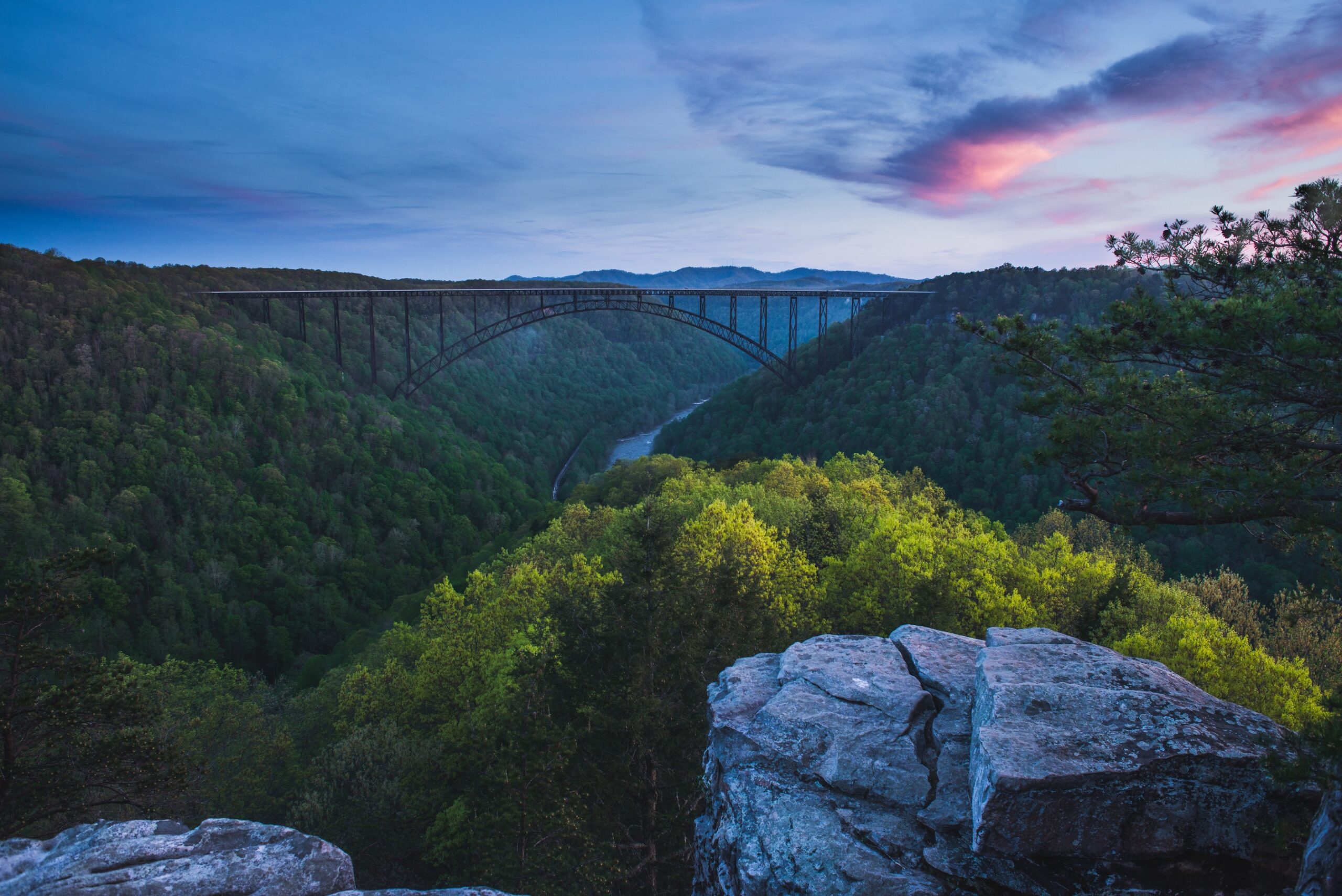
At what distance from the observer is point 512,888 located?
12.2m

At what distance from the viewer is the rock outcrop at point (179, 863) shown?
671 centimetres

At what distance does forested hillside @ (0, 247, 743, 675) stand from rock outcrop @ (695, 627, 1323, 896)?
118 ft

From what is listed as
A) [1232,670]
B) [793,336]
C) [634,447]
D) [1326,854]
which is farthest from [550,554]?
[634,447]

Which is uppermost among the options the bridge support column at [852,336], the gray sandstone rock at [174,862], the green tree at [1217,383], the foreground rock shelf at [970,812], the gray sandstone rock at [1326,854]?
the bridge support column at [852,336]

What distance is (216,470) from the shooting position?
142 feet

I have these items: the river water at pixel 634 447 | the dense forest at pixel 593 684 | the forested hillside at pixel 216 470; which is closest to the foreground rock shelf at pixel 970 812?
the dense forest at pixel 593 684

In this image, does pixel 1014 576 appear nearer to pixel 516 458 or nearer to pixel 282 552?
pixel 282 552

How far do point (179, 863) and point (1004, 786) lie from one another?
27.8 ft

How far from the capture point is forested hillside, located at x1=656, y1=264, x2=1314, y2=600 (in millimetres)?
42844

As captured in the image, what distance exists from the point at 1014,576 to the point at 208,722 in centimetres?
2526

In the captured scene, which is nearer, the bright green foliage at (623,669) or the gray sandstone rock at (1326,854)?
the gray sandstone rock at (1326,854)

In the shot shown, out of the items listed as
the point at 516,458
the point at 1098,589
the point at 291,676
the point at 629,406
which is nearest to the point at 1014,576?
the point at 1098,589

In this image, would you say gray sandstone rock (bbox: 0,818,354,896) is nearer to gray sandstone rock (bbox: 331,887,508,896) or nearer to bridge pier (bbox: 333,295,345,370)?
gray sandstone rock (bbox: 331,887,508,896)

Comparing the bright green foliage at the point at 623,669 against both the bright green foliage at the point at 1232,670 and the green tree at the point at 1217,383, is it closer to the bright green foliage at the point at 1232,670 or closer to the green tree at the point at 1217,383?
the bright green foliage at the point at 1232,670
